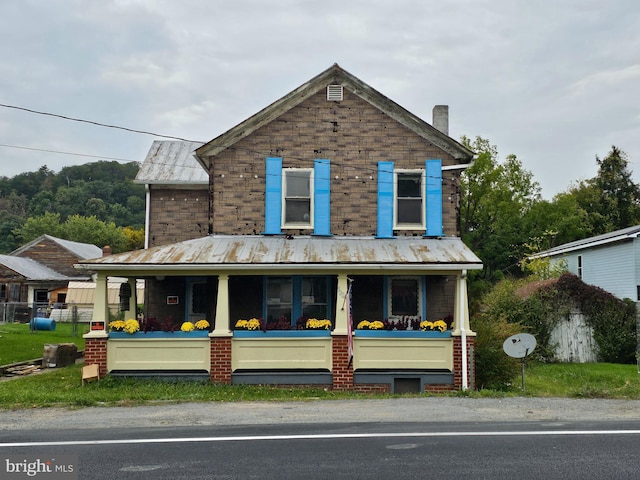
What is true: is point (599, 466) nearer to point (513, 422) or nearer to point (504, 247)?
point (513, 422)

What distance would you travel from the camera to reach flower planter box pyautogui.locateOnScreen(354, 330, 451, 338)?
1387 centimetres

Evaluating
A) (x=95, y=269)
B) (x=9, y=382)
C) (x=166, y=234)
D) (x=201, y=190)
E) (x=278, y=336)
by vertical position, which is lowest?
(x=9, y=382)

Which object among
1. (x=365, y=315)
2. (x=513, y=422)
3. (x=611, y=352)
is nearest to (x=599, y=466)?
(x=513, y=422)

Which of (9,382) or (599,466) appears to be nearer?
(599,466)

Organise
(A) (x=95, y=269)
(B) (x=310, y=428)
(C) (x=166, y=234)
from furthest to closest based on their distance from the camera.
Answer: (C) (x=166, y=234)
(A) (x=95, y=269)
(B) (x=310, y=428)

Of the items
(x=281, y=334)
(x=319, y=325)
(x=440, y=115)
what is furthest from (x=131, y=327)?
(x=440, y=115)

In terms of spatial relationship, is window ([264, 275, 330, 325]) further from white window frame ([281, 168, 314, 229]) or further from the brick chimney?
the brick chimney

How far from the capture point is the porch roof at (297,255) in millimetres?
13539

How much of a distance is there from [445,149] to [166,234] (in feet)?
27.3

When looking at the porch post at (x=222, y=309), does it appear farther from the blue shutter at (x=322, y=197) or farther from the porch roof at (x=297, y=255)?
the blue shutter at (x=322, y=197)

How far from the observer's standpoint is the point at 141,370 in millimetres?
13766

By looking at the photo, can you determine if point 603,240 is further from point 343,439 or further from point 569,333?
point 343,439

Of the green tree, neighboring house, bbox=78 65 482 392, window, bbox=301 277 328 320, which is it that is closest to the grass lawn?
neighboring house, bbox=78 65 482 392

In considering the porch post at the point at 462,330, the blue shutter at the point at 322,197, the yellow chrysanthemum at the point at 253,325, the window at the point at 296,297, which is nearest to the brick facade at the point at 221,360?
the yellow chrysanthemum at the point at 253,325
